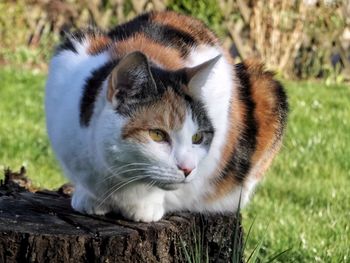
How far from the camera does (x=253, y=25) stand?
34.1ft

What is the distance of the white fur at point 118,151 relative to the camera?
2.85 m

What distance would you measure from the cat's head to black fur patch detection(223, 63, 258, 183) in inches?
19.8

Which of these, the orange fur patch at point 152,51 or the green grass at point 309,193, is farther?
the green grass at point 309,193

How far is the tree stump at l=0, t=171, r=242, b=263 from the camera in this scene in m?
2.98

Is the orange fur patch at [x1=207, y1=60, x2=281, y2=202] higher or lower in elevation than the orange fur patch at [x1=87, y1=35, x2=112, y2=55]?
lower

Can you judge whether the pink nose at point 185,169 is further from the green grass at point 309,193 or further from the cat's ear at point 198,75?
the green grass at point 309,193

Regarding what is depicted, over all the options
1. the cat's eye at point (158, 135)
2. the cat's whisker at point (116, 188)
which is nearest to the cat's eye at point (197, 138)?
the cat's eye at point (158, 135)

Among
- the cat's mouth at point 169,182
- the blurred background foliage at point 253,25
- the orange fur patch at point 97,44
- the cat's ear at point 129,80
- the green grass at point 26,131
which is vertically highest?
the cat's ear at point 129,80

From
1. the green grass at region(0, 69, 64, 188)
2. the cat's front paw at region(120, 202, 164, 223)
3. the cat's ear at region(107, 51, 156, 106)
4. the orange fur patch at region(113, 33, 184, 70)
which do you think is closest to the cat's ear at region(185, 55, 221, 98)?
the cat's ear at region(107, 51, 156, 106)

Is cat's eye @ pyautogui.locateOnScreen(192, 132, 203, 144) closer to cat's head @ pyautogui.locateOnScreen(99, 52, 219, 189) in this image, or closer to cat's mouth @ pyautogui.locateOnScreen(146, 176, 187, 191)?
cat's head @ pyautogui.locateOnScreen(99, 52, 219, 189)

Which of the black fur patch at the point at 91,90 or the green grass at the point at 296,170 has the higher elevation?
the black fur patch at the point at 91,90

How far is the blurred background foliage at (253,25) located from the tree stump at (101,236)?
688 cm

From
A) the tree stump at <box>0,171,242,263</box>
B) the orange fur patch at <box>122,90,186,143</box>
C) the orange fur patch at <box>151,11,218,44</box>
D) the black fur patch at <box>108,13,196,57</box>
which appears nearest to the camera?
the orange fur patch at <box>122,90,186,143</box>

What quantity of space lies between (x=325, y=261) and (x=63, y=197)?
1.34 m
